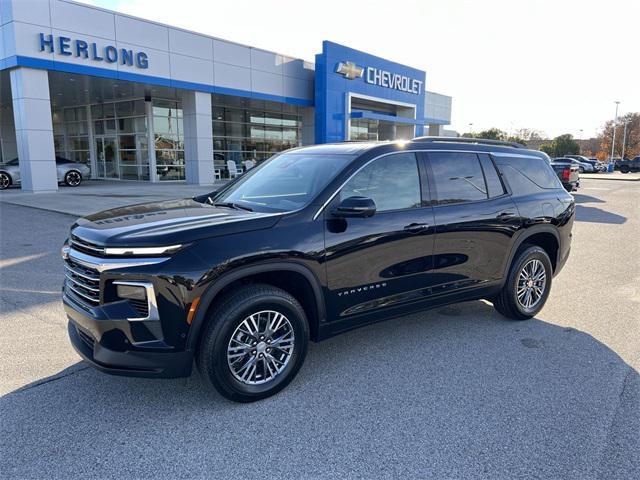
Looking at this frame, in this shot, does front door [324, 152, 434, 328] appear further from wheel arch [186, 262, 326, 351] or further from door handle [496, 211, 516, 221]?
door handle [496, 211, 516, 221]

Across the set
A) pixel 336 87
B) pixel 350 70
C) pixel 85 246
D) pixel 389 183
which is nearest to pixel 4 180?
pixel 336 87

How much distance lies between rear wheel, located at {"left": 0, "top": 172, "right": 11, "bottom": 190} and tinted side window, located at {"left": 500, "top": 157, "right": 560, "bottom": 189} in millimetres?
19993

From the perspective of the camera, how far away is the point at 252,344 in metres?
3.34

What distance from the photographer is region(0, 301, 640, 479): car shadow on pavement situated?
107 inches

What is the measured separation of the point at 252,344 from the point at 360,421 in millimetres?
899

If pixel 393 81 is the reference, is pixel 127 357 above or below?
below

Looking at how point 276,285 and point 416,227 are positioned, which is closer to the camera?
point 276,285

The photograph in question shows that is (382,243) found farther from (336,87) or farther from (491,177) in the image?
(336,87)

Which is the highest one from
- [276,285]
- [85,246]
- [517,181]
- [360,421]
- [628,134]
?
[628,134]

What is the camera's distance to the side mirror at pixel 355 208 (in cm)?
348

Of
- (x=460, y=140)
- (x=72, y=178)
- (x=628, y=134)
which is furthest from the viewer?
(x=628, y=134)

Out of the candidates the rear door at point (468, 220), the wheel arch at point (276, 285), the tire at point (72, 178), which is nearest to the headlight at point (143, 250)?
the wheel arch at point (276, 285)

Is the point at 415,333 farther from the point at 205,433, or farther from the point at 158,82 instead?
the point at 158,82

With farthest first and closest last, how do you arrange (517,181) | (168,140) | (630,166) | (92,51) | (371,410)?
(630,166), (168,140), (92,51), (517,181), (371,410)
